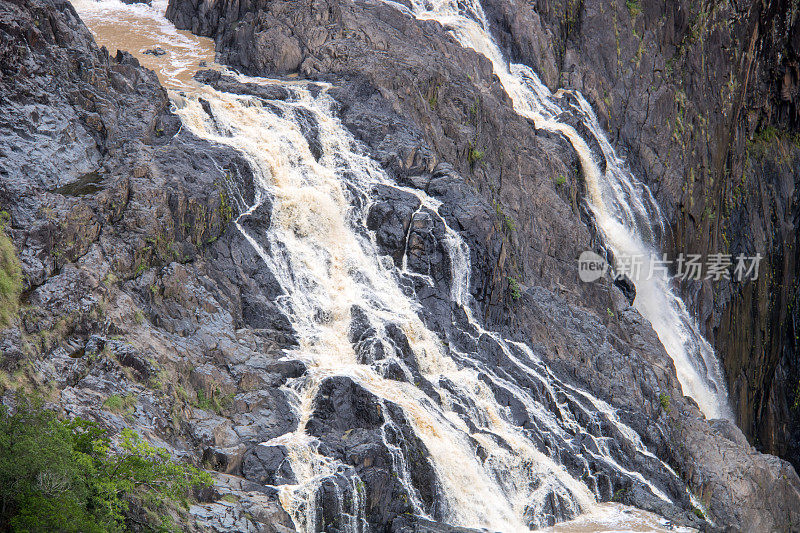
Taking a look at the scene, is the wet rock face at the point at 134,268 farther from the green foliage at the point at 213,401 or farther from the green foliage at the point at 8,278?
the green foliage at the point at 8,278

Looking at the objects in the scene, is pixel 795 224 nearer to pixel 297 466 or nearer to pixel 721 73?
pixel 721 73

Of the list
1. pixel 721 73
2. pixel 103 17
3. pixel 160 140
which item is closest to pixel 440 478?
pixel 160 140

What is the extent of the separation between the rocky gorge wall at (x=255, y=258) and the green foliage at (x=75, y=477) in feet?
4.21

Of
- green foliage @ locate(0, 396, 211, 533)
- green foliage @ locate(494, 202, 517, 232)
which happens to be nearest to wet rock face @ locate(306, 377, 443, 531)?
green foliage @ locate(0, 396, 211, 533)

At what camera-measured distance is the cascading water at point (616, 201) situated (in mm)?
37281

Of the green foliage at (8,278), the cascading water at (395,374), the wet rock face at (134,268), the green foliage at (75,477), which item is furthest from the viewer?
the cascading water at (395,374)

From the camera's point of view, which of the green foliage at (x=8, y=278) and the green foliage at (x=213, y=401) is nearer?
the green foliage at (x=8, y=278)

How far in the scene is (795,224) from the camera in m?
47.7

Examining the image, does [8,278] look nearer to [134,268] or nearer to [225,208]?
[134,268]

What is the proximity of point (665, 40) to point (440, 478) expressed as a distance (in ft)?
116
